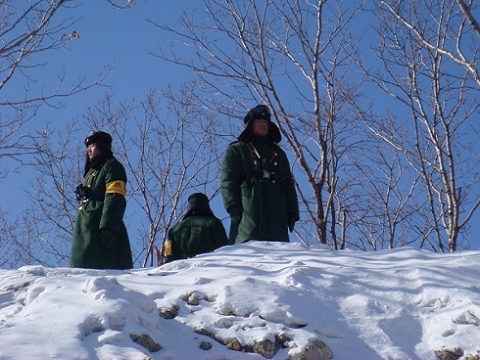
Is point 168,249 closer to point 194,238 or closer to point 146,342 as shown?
point 194,238

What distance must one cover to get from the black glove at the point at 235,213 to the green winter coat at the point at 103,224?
0.93 m

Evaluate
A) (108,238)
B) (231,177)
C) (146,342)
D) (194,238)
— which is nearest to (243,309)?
(146,342)

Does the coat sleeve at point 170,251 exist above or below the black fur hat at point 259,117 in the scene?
below

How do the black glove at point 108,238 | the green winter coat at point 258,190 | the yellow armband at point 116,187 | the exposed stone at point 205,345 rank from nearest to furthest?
1. the exposed stone at point 205,345
2. the black glove at point 108,238
3. the yellow armband at point 116,187
4. the green winter coat at point 258,190

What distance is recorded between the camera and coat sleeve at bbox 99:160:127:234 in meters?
6.31

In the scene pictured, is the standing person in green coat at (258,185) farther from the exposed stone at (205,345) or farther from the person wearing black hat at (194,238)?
the exposed stone at (205,345)

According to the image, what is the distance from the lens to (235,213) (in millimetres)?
6883

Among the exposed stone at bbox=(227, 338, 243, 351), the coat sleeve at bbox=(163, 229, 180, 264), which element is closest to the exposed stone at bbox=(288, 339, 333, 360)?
the exposed stone at bbox=(227, 338, 243, 351)

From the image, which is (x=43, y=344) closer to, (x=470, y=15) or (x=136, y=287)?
(x=136, y=287)

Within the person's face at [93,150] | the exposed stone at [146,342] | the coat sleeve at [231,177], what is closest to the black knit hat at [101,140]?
the person's face at [93,150]

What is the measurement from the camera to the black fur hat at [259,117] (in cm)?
718

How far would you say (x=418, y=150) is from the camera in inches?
452

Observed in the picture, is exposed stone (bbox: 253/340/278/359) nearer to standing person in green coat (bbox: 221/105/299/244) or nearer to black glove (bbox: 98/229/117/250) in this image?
black glove (bbox: 98/229/117/250)

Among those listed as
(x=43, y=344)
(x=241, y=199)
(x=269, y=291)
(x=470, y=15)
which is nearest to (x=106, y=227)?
(x=241, y=199)
